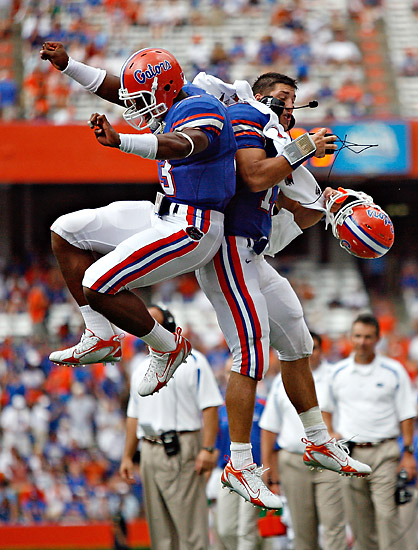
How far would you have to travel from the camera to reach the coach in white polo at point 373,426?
7660 millimetres

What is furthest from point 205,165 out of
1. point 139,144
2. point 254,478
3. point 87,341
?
point 254,478

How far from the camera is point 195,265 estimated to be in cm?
497

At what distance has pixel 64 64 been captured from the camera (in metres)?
5.42

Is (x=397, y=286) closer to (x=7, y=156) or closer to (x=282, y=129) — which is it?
(x=7, y=156)

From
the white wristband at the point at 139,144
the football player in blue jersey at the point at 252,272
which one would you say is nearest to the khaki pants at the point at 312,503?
the football player in blue jersey at the point at 252,272

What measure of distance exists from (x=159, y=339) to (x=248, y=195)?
0.89m

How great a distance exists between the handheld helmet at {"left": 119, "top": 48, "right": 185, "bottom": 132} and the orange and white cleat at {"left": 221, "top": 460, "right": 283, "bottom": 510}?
6.09 ft

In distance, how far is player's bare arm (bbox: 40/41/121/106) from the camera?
17.6 feet

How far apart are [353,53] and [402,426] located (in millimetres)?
11595

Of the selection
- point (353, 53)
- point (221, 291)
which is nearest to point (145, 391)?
point (221, 291)

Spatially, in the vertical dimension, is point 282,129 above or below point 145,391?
above

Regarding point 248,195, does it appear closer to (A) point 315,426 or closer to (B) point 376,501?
(A) point 315,426


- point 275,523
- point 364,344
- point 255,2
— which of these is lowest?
point 275,523

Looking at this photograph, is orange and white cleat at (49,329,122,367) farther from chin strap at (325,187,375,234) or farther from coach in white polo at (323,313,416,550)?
coach in white polo at (323,313,416,550)
